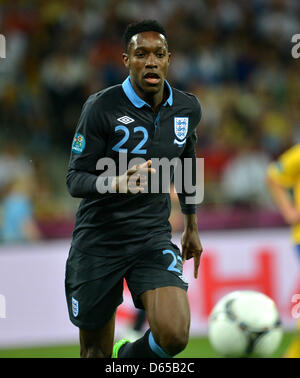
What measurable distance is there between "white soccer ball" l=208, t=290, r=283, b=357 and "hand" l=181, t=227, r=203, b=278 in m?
0.65

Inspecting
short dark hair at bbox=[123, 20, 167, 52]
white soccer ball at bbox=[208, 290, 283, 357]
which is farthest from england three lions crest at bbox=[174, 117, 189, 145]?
white soccer ball at bbox=[208, 290, 283, 357]

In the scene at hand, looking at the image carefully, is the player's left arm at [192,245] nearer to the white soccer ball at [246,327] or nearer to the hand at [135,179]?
the white soccer ball at [246,327]

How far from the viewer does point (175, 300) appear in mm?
3715

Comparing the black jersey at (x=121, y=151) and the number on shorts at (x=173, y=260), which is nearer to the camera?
the black jersey at (x=121, y=151)

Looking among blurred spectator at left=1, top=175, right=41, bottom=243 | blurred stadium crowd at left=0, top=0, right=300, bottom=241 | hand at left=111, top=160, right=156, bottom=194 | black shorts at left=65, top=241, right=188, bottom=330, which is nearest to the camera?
hand at left=111, top=160, right=156, bottom=194

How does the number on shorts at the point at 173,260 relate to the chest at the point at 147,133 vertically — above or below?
below

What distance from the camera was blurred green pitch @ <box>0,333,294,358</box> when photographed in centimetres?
647

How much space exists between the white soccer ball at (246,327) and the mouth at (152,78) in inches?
70.4

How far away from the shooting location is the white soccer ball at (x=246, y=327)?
4.68 m

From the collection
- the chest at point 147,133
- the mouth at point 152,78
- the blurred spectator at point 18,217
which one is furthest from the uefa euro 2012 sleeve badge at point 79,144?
the blurred spectator at point 18,217

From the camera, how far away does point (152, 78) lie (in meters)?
3.77

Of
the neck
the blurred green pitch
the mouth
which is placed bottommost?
Answer: the blurred green pitch

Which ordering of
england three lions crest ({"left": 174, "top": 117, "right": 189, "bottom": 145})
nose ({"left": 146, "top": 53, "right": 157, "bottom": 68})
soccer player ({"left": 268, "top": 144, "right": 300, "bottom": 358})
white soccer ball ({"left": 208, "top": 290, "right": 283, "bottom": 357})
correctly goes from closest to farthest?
nose ({"left": 146, "top": 53, "right": 157, "bottom": 68})
england three lions crest ({"left": 174, "top": 117, "right": 189, "bottom": 145})
white soccer ball ({"left": 208, "top": 290, "right": 283, "bottom": 357})
soccer player ({"left": 268, "top": 144, "right": 300, "bottom": 358})

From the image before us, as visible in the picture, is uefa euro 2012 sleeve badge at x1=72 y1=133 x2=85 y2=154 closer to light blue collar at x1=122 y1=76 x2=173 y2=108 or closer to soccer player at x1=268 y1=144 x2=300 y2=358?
light blue collar at x1=122 y1=76 x2=173 y2=108
